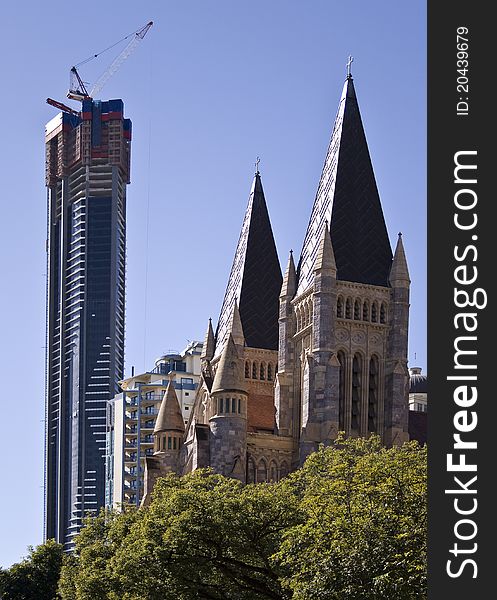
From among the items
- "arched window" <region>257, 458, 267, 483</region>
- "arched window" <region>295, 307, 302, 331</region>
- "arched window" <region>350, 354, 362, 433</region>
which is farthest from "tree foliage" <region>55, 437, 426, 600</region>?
"arched window" <region>295, 307, 302, 331</region>

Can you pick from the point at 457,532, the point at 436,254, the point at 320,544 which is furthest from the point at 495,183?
the point at 320,544

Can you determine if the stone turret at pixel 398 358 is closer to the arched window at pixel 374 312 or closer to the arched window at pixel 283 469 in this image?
the arched window at pixel 374 312

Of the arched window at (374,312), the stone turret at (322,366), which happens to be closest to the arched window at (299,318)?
the stone turret at (322,366)

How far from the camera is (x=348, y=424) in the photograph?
105 m

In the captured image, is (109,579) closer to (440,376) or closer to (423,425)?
(423,425)

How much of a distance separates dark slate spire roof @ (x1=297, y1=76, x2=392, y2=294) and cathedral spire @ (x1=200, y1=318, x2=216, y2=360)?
53.1 feet

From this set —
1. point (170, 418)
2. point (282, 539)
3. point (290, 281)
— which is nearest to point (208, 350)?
point (170, 418)

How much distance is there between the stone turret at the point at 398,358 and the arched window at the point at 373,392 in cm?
87

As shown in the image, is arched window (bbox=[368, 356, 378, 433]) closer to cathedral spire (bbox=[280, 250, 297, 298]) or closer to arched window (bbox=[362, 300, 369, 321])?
arched window (bbox=[362, 300, 369, 321])

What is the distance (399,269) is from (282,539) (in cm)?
4561

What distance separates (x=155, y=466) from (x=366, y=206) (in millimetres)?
25172

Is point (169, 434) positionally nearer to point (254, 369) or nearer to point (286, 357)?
point (254, 369)

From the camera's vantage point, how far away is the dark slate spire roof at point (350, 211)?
4235 inches

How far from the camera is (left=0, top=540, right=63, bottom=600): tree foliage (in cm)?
11312
